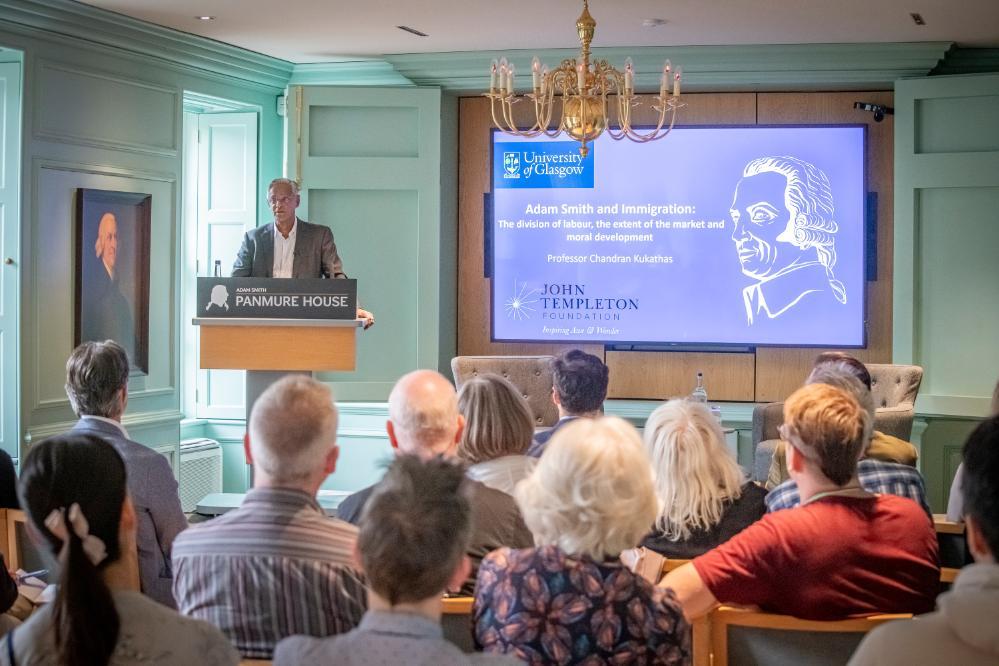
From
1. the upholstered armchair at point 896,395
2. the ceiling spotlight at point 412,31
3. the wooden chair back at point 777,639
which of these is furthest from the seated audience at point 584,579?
the ceiling spotlight at point 412,31

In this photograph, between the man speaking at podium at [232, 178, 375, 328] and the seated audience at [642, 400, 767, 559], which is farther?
the man speaking at podium at [232, 178, 375, 328]

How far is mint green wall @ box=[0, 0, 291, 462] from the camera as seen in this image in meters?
5.62

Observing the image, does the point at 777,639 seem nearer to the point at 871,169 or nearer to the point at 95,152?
the point at 95,152

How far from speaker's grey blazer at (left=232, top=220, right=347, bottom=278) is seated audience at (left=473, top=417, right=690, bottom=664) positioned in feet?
11.7

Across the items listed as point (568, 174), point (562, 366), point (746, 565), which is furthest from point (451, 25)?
point (746, 565)

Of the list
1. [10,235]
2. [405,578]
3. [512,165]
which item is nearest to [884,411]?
[512,165]

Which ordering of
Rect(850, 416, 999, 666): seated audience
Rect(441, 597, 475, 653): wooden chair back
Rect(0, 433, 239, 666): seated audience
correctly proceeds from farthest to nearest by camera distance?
Rect(441, 597, 475, 653): wooden chair back
Rect(0, 433, 239, 666): seated audience
Rect(850, 416, 999, 666): seated audience

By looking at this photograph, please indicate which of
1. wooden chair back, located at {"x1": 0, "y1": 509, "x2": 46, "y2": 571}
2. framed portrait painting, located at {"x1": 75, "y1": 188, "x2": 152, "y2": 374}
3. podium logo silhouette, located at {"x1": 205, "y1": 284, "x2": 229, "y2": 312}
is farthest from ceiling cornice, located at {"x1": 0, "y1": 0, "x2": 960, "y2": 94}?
wooden chair back, located at {"x1": 0, "y1": 509, "x2": 46, "y2": 571}

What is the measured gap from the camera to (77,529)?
1.82 m

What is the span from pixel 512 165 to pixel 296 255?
2179 mm

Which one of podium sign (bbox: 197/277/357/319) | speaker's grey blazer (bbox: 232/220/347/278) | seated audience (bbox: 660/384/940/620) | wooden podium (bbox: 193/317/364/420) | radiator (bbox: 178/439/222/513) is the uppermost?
speaker's grey blazer (bbox: 232/220/347/278)

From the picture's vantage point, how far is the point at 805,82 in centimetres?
689

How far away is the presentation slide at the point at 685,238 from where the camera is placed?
7031 millimetres

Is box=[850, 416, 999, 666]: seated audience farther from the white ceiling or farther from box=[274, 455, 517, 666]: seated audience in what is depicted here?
the white ceiling
